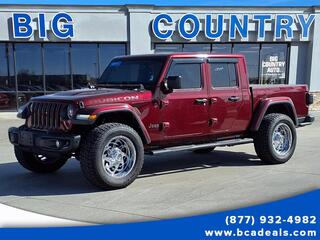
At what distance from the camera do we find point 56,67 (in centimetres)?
1838

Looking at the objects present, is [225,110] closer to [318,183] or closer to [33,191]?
[318,183]

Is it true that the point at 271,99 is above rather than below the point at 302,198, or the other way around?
above

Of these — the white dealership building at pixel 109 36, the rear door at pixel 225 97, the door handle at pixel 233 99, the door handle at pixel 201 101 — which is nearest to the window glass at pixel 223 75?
the rear door at pixel 225 97

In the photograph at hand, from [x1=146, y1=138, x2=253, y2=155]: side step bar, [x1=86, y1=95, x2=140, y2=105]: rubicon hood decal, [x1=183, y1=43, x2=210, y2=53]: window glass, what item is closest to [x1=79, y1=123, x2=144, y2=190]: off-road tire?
[x1=86, y1=95, x2=140, y2=105]: rubicon hood decal

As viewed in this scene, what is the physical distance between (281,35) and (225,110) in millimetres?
13179

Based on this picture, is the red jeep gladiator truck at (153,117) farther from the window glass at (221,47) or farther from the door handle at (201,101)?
the window glass at (221,47)

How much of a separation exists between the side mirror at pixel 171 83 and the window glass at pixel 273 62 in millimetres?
14004

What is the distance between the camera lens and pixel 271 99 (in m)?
7.57

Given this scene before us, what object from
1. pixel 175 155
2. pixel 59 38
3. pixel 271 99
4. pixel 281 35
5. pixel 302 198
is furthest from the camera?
pixel 281 35

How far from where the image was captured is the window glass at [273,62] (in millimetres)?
19484

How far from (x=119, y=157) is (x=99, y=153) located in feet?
1.37

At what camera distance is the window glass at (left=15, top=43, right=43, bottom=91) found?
18062 mm

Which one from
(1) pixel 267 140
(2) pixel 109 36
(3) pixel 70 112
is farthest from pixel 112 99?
(2) pixel 109 36

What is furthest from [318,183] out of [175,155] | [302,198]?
[175,155]
